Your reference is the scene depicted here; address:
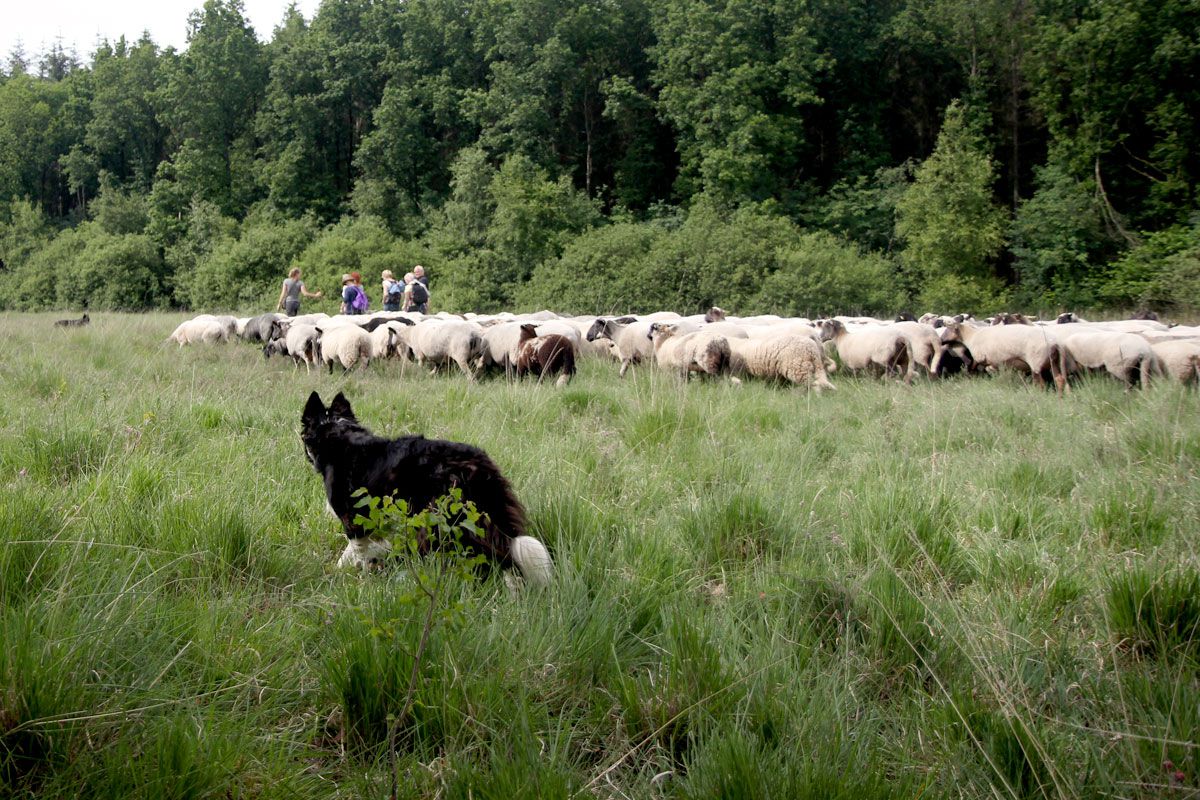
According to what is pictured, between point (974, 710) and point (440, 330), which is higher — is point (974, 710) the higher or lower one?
the lower one

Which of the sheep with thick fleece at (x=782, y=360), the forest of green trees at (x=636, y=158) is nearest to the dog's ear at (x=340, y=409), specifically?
the sheep with thick fleece at (x=782, y=360)

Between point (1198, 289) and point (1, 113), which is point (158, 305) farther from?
point (1198, 289)

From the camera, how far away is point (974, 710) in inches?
93.2

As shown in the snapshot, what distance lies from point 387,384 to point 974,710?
332 inches

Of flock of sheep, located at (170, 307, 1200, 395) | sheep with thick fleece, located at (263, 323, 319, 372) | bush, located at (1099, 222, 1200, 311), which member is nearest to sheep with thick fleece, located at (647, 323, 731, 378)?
flock of sheep, located at (170, 307, 1200, 395)

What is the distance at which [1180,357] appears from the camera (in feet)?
35.1

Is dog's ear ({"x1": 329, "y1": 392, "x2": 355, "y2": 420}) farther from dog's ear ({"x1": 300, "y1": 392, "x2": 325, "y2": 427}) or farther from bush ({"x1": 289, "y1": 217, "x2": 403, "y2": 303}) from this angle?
bush ({"x1": 289, "y1": 217, "x2": 403, "y2": 303})

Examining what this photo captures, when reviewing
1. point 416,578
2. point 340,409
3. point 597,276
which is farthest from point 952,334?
point 597,276

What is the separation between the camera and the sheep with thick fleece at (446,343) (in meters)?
13.2

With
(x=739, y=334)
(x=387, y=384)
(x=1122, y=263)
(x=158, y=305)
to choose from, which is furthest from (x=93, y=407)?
(x=158, y=305)

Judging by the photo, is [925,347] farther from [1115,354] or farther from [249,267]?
[249,267]

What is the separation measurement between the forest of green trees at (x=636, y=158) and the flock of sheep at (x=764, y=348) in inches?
567

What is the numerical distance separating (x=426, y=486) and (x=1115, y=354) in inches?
434

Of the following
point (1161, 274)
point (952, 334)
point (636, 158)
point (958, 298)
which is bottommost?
point (952, 334)
